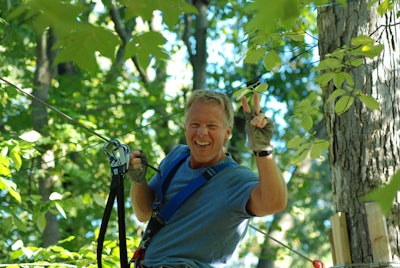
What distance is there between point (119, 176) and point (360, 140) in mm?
1223

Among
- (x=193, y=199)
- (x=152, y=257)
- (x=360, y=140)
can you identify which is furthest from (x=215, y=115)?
(x=360, y=140)

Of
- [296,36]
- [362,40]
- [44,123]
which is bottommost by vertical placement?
[362,40]

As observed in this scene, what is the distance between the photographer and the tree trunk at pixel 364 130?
10.9 ft

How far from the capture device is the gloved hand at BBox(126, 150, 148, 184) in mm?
2877

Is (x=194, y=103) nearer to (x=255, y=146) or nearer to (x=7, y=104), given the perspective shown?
(x=255, y=146)

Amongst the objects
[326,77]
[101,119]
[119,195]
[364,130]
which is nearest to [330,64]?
[326,77]

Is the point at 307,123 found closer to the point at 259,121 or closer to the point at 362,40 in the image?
the point at 362,40

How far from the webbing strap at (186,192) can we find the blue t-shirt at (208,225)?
0.02 metres

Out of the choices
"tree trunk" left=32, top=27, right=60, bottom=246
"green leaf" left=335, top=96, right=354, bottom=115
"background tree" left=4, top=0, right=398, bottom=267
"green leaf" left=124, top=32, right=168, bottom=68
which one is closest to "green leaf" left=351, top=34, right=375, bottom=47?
"green leaf" left=335, top=96, right=354, bottom=115

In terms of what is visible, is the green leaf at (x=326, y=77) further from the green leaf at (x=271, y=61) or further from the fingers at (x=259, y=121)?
the fingers at (x=259, y=121)

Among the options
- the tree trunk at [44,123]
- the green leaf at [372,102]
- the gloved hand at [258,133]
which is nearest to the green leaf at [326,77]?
the green leaf at [372,102]

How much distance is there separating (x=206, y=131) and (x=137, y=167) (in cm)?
31

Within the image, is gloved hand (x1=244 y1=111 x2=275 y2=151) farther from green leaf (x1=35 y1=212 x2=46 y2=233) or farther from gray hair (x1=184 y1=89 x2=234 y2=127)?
green leaf (x1=35 y1=212 x2=46 y2=233)

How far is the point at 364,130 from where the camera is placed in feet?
11.1
